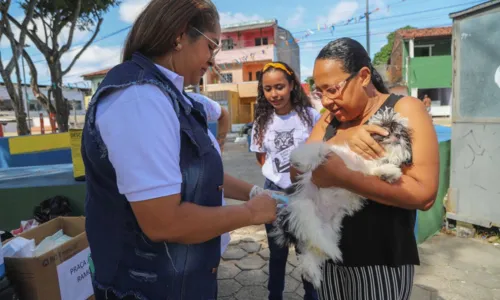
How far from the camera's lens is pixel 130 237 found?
1058 mm

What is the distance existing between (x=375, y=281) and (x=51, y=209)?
2.61 meters

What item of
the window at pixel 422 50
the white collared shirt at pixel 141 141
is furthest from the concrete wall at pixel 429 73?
the white collared shirt at pixel 141 141

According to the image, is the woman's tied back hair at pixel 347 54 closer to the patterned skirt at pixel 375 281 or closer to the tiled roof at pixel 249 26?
the patterned skirt at pixel 375 281

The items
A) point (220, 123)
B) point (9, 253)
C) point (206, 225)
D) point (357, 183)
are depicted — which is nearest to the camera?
point (206, 225)

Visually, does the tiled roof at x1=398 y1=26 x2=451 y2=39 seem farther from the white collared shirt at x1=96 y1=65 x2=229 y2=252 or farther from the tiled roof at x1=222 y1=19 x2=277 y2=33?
the white collared shirt at x1=96 y1=65 x2=229 y2=252

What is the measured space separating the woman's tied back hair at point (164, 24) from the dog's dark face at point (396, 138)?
2.59 ft

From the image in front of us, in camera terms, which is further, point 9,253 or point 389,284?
point 9,253

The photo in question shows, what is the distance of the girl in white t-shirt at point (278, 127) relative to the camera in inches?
103

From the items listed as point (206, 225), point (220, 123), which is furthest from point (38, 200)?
point (206, 225)

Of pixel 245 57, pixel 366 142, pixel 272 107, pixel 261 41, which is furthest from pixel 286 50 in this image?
pixel 366 142

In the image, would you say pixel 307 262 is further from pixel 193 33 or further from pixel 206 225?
pixel 193 33

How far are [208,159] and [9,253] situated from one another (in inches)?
66.0

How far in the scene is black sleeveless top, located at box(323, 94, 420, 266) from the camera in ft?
4.65

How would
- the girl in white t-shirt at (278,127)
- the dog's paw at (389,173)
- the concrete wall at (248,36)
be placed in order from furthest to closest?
the concrete wall at (248,36), the girl in white t-shirt at (278,127), the dog's paw at (389,173)
